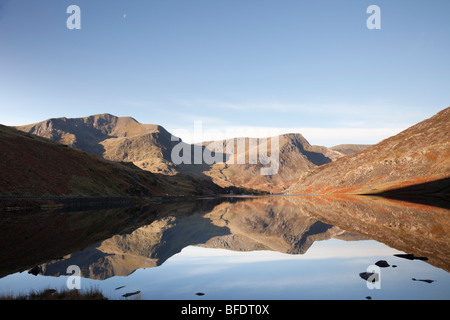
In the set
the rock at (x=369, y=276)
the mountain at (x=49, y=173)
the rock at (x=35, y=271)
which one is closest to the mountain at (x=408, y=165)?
the rock at (x=369, y=276)

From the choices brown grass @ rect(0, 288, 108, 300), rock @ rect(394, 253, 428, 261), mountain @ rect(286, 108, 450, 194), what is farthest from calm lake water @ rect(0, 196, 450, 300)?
mountain @ rect(286, 108, 450, 194)

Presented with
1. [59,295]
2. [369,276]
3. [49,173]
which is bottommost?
[369,276]

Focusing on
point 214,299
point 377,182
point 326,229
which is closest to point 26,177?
point 326,229

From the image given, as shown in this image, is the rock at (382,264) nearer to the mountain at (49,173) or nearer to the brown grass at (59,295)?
the brown grass at (59,295)

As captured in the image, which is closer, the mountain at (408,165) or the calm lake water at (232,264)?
the calm lake water at (232,264)

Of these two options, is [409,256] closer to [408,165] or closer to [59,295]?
[59,295]

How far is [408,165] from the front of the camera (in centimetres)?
14788

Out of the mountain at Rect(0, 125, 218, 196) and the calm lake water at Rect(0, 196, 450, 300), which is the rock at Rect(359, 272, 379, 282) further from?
the mountain at Rect(0, 125, 218, 196)

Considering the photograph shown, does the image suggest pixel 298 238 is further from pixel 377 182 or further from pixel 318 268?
pixel 377 182

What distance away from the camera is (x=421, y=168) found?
137375mm

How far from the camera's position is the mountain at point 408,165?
12663 cm

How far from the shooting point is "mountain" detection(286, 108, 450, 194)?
415 ft

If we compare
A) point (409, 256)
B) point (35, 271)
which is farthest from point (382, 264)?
point (35, 271)
